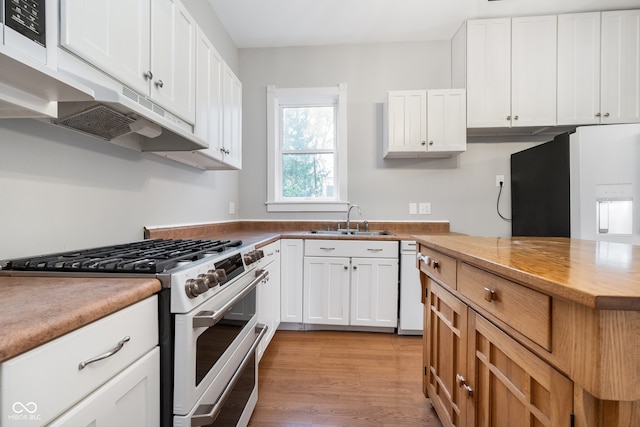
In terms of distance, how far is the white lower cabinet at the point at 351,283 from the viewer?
239 cm

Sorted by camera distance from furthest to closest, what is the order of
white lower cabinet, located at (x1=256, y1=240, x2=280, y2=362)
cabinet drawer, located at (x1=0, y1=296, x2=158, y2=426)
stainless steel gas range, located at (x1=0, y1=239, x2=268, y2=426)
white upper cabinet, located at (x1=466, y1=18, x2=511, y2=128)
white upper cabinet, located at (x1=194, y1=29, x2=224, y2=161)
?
1. white upper cabinet, located at (x1=466, y1=18, x2=511, y2=128)
2. white lower cabinet, located at (x1=256, y1=240, x2=280, y2=362)
3. white upper cabinet, located at (x1=194, y1=29, x2=224, y2=161)
4. stainless steel gas range, located at (x1=0, y1=239, x2=268, y2=426)
5. cabinet drawer, located at (x1=0, y1=296, x2=158, y2=426)

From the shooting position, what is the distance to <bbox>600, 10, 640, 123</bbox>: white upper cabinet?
2367mm

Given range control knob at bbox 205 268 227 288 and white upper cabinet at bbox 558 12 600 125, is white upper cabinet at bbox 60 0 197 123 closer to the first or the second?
range control knob at bbox 205 268 227 288

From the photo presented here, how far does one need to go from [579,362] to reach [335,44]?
3241 mm

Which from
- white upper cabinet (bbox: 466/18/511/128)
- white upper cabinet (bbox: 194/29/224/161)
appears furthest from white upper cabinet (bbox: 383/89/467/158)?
white upper cabinet (bbox: 194/29/224/161)

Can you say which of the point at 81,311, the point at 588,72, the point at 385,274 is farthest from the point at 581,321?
the point at 588,72

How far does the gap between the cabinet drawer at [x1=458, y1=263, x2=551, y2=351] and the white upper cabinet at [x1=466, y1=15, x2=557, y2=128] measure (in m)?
2.13

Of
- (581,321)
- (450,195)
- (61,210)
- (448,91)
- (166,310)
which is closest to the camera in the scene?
(581,321)

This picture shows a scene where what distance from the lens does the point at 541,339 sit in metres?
0.60

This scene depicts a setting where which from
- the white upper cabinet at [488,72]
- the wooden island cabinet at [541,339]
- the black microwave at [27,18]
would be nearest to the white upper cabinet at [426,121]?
the white upper cabinet at [488,72]

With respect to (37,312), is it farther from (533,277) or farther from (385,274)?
(385,274)

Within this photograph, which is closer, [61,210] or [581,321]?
[581,321]

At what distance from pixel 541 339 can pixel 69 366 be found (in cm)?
96

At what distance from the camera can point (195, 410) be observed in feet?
2.72
